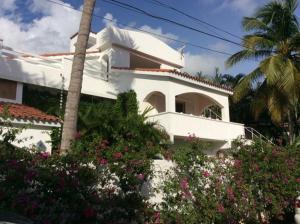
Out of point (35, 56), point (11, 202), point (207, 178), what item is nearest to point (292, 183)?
point (207, 178)

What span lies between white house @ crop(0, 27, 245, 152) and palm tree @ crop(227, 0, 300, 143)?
2197 millimetres

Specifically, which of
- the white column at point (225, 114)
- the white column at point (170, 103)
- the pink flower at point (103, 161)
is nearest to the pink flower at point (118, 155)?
the pink flower at point (103, 161)

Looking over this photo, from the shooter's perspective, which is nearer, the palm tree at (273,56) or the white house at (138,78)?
the white house at (138,78)

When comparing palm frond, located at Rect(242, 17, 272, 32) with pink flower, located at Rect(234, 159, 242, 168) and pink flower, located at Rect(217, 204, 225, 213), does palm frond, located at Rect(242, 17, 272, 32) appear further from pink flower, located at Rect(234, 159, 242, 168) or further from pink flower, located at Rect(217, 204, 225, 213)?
pink flower, located at Rect(217, 204, 225, 213)

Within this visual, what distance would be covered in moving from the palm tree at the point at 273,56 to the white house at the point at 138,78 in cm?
220

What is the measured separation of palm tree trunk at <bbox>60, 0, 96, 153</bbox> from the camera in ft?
27.6

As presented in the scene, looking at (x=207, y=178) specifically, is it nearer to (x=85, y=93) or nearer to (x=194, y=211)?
(x=194, y=211)

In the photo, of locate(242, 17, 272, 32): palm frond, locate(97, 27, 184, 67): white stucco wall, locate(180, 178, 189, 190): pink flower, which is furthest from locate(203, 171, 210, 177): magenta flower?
locate(242, 17, 272, 32): palm frond

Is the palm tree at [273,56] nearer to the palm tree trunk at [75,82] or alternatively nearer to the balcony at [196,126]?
the balcony at [196,126]

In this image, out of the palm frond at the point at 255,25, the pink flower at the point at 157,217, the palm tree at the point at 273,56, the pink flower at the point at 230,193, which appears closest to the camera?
the pink flower at the point at 157,217

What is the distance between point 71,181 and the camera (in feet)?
19.9

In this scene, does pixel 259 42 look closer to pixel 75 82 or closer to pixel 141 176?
pixel 75 82

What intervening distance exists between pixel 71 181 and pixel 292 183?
311 inches

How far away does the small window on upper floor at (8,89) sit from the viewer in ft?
51.0
